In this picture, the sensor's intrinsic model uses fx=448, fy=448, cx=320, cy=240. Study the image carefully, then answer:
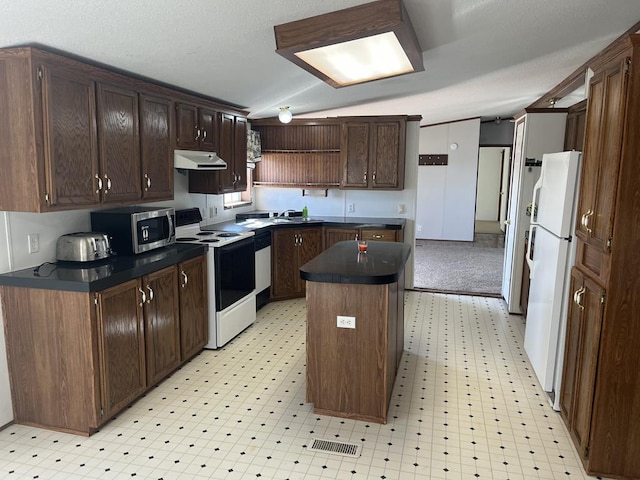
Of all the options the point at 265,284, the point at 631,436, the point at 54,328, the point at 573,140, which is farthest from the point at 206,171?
the point at 631,436

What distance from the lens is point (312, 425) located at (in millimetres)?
2727

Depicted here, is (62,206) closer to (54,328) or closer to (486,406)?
(54,328)

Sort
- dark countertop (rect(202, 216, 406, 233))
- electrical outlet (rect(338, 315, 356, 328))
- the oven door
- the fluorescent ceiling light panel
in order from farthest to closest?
dark countertop (rect(202, 216, 406, 233))
the oven door
electrical outlet (rect(338, 315, 356, 328))
the fluorescent ceiling light panel

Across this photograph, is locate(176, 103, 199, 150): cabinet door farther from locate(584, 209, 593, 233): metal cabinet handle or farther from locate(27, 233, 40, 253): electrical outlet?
locate(584, 209, 593, 233): metal cabinet handle

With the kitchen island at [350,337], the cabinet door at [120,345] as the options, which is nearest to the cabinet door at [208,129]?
the cabinet door at [120,345]

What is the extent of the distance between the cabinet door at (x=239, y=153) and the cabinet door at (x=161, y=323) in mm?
1768

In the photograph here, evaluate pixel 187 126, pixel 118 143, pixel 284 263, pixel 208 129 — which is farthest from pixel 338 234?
pixel 118 143

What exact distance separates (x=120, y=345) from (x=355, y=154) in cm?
353

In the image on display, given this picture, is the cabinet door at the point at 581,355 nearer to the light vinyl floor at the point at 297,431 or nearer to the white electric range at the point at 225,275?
the light vinyl floor at the point at 297,431

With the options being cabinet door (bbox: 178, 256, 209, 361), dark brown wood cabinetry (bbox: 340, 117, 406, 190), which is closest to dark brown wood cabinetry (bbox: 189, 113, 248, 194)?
cabinet door (bbox: 178, 256, 209, 361)

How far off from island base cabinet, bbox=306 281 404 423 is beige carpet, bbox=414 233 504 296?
3191 millimetres

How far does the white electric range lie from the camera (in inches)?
147

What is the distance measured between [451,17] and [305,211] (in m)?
3.35

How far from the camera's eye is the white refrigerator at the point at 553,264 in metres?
2.74
